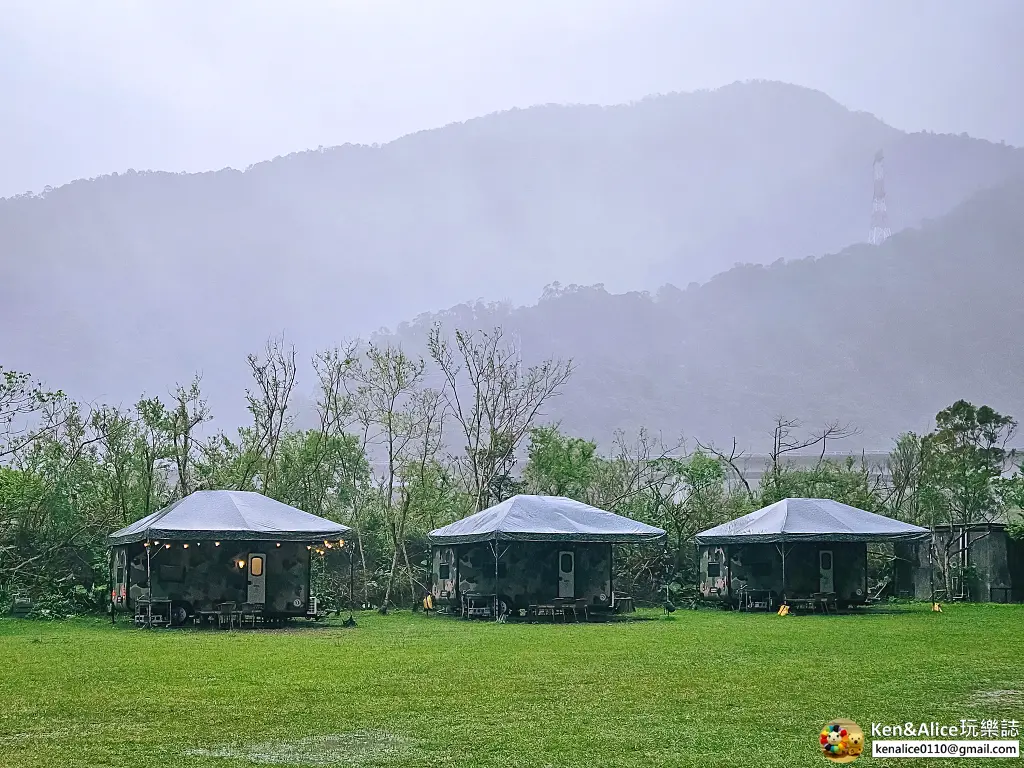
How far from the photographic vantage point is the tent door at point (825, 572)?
29094 mm

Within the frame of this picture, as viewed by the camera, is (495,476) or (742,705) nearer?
(742,705)

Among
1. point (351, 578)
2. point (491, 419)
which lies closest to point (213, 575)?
point (351, 578)

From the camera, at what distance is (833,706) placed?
11008 millimetres

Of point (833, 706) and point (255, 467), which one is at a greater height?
point (255, 467)

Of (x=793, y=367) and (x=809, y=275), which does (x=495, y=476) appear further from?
(x=809, y=275)

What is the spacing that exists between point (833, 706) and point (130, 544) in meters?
18.1

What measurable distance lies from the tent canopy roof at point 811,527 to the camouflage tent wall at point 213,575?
36.4ft

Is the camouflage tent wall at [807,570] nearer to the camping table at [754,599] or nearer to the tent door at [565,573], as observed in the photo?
the camping table at [754,599]


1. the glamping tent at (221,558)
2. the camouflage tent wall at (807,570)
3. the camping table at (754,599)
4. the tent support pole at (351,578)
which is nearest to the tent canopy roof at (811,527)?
the camouflage tent wall at (807,570)

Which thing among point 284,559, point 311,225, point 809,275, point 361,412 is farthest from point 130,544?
point 311,225

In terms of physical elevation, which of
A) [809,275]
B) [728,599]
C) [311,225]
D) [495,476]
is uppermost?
[311,225]

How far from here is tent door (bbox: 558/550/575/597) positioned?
27000 mm

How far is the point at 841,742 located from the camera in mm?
8930

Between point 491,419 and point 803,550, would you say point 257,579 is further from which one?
point 491,419
